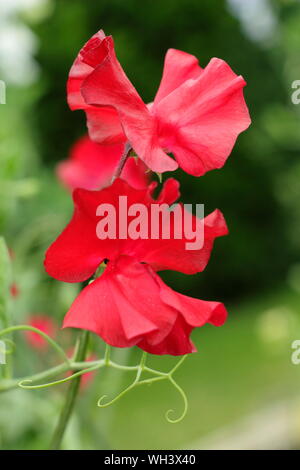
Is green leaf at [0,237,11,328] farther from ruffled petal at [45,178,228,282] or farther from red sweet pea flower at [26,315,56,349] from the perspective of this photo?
red sweet pea flower at [26,315,56,349]

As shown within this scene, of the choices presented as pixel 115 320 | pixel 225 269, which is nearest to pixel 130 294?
pixel 115 320

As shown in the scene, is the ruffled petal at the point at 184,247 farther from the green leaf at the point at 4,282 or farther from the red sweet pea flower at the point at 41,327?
the red sweet pea flower at the point at 41,327

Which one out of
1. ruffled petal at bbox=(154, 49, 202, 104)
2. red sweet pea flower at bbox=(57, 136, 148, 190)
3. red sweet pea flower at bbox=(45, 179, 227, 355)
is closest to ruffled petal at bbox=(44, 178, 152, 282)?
red sweet pea flower at bbox=(45, 179, 227, 355)

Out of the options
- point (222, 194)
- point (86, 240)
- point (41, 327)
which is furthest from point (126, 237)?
point (222, 194)

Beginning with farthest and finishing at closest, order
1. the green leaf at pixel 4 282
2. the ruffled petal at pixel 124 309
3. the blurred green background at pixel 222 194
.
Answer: the blurred green background at pixel 222 194 < the green leaf at pixel 4 282 < the ruffled petal at pixel 124 309

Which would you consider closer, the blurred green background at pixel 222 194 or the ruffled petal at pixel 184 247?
the ruffled petal at pixel 184 247

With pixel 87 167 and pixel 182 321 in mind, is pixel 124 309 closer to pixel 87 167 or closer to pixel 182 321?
pixel 182 321

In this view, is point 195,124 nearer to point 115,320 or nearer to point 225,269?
point 115,320

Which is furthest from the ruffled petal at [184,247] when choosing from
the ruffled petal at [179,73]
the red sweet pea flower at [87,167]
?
the red sweet pea flower at [87,167]

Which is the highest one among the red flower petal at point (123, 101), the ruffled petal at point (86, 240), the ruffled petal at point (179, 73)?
the ruffled petal at point (179, 73)
